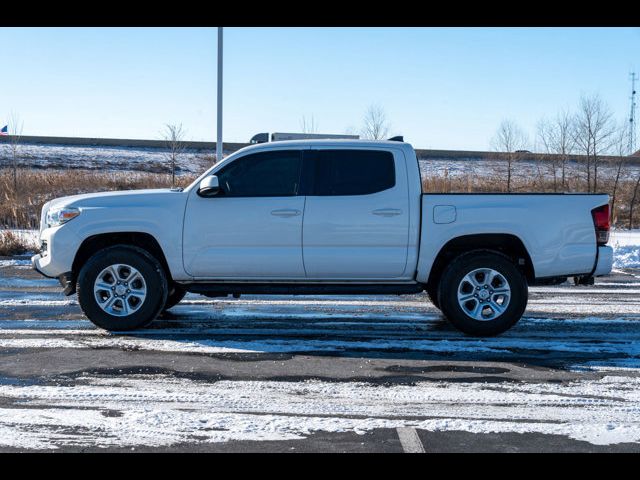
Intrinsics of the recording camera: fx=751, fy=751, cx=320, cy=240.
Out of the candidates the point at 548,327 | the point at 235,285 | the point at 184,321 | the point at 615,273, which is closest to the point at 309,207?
the point at 235,285

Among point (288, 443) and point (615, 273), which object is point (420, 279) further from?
point (615, 273)

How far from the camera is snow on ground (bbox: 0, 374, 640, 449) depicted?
4648mm

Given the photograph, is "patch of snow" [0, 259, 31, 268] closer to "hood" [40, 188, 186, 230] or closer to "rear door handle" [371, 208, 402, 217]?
"hood" [40, 188, 186, 230]

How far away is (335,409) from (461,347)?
2.38 metres

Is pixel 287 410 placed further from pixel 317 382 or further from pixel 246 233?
pixel 246 233

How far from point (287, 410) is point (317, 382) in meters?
0.79

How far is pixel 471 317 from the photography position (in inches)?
302

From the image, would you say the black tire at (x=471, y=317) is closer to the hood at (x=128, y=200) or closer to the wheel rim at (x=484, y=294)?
the wheel rim at (x=484, y=294)

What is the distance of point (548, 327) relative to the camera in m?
8.20

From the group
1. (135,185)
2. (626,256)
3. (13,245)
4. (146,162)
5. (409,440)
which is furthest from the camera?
(146,162)

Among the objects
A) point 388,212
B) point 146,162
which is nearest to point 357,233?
point 388,212

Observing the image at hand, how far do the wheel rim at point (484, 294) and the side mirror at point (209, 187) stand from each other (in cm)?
270

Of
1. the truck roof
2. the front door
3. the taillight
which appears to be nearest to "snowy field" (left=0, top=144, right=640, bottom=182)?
the truck roof

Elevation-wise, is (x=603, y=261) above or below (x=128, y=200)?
below
